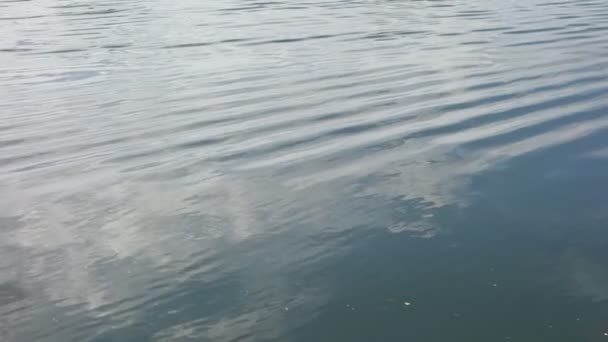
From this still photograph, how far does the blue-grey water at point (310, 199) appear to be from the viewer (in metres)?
5.81

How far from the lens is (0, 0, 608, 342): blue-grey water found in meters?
5.81

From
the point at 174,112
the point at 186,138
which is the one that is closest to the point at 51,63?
the point at 174,112

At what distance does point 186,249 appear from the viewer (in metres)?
6.98

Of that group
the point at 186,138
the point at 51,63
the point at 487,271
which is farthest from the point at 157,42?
the point at 487,271

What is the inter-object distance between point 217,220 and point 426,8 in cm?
2023

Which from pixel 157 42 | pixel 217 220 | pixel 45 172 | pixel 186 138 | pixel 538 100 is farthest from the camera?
pixel 157 42

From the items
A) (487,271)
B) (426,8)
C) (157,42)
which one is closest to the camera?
(487,271)

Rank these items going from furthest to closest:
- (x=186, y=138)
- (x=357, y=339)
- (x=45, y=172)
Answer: (x=186, y=138), (x=45, y=172), (x=357, y=339)

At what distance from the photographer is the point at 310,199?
811cm

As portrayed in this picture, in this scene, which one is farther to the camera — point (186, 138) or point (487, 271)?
point (186, 138)

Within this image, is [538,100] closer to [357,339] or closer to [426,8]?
[357,339]

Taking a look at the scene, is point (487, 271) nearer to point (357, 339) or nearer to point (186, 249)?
point (357, 339)

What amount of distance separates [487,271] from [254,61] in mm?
10963

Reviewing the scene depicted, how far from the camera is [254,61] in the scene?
655 inches
